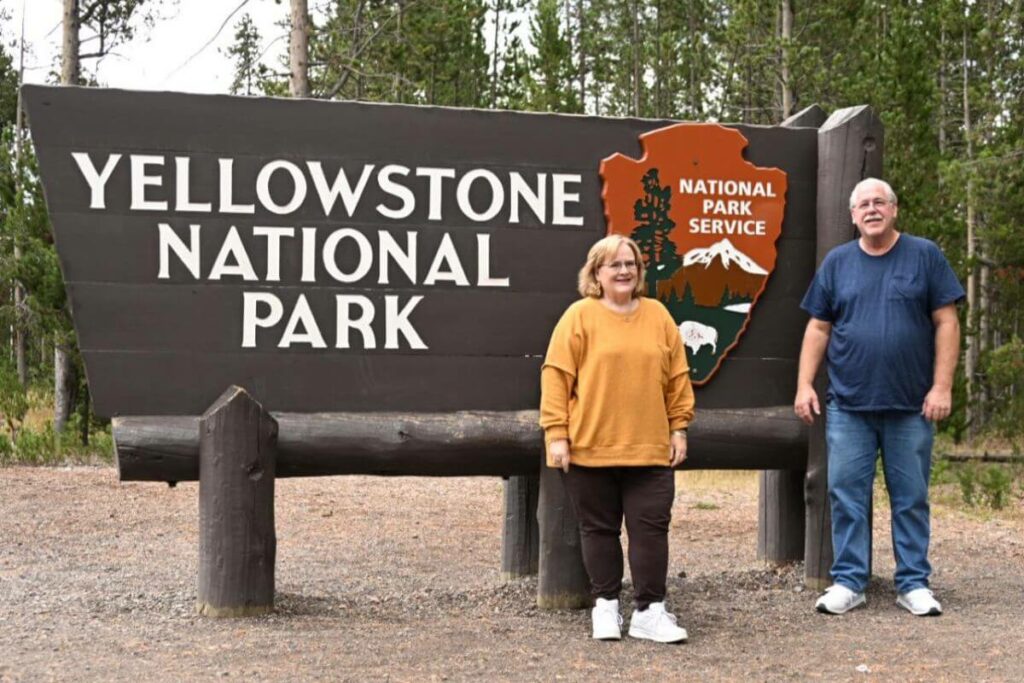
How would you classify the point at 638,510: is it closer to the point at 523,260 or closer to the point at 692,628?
the point at 692,628

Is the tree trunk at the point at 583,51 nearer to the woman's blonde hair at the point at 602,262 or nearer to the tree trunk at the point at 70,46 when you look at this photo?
the tree trunk at the point at 70,46

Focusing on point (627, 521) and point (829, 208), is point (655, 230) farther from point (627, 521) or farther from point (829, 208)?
point (627, 521)

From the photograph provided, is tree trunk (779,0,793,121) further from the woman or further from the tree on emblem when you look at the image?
the woman

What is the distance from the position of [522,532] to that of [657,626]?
7.15ft

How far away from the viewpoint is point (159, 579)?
7395 mm

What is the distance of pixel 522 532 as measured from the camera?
24.3 ft

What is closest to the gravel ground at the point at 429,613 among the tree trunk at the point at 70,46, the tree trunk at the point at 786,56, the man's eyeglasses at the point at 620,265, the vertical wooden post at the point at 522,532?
the vertical wooden post at the point at 522,532

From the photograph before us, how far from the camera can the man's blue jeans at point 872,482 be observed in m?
5.88

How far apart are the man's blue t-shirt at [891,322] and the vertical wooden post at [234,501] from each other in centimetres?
265

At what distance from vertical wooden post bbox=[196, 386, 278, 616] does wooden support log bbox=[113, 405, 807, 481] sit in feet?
0.30

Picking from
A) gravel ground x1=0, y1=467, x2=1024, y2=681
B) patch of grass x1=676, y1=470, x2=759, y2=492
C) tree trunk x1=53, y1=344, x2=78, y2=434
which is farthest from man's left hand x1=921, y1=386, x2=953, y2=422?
tree trunk x1=53, y1=344, x2=78, y2=434

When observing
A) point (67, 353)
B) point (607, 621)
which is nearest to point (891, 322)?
point (607, 621)

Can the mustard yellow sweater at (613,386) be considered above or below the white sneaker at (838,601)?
above

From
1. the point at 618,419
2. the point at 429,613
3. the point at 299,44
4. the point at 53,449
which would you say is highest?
the point at 299,44
